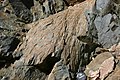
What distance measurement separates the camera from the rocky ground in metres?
23.3

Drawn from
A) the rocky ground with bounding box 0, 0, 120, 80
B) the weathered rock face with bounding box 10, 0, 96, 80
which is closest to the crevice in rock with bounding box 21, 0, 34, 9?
the rocky ground with bounding box 0, 0, 120, 80

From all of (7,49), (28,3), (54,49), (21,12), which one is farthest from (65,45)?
(28,3)

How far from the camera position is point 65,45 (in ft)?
80.8

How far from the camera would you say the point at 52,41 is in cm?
2461

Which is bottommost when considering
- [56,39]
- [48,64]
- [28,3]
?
[48,64]

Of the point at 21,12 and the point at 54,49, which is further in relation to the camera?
the point at 21,12

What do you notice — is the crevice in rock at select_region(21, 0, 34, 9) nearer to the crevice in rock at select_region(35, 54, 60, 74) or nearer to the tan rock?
the tan rock

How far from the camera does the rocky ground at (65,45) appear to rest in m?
23.3

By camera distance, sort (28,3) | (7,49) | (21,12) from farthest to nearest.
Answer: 1. (28,3)
2. (21,12)
3. (7,49)

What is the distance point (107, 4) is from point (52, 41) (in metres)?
5.59

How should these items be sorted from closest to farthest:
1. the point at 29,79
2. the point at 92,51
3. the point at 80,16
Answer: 1. the point at 29,79
2. the point at 92,51
3. the point at 80,16

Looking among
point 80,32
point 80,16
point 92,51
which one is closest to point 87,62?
point 92,51

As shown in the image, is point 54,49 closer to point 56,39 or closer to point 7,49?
point 56,39

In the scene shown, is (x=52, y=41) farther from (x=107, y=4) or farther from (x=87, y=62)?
(x=107, y=4)
